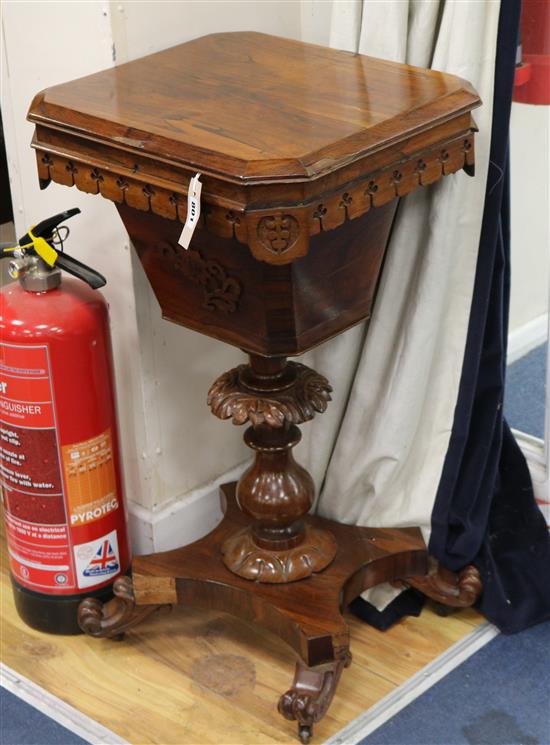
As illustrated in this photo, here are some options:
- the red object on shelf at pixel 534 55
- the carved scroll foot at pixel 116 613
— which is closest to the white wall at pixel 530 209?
the red object on shelf at pixel 534 55

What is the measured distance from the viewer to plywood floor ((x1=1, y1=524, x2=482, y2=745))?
5.71 ft

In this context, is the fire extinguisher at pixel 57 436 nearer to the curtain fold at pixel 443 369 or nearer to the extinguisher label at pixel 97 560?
the extinguisher label at pixel 97 560

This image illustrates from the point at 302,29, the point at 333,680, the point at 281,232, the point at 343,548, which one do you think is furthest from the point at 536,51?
the point at 333,680

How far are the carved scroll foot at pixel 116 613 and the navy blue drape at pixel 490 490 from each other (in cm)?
39

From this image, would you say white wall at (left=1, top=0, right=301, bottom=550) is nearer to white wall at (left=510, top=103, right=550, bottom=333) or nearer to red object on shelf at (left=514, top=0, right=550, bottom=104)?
red object on shelf at (left=514, top=0, right=550, bottom=104)

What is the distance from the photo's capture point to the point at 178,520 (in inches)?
80.5

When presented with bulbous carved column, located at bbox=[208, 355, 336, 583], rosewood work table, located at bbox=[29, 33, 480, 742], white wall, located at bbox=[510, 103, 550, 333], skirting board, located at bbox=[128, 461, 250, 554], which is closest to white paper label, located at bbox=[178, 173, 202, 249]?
rosewood work table, located at bbox=[29, 33, 480, 742]

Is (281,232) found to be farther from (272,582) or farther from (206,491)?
(206,491)

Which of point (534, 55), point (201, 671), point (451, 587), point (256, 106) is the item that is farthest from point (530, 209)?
point (201, 671)

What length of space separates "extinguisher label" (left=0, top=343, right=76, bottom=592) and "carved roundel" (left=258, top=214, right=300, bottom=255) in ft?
1.80

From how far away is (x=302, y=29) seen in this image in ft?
6.45

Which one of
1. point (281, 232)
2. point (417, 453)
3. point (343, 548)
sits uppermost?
point (281, 232)

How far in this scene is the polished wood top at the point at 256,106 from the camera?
53.4 inches

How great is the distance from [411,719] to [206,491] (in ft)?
1.91
